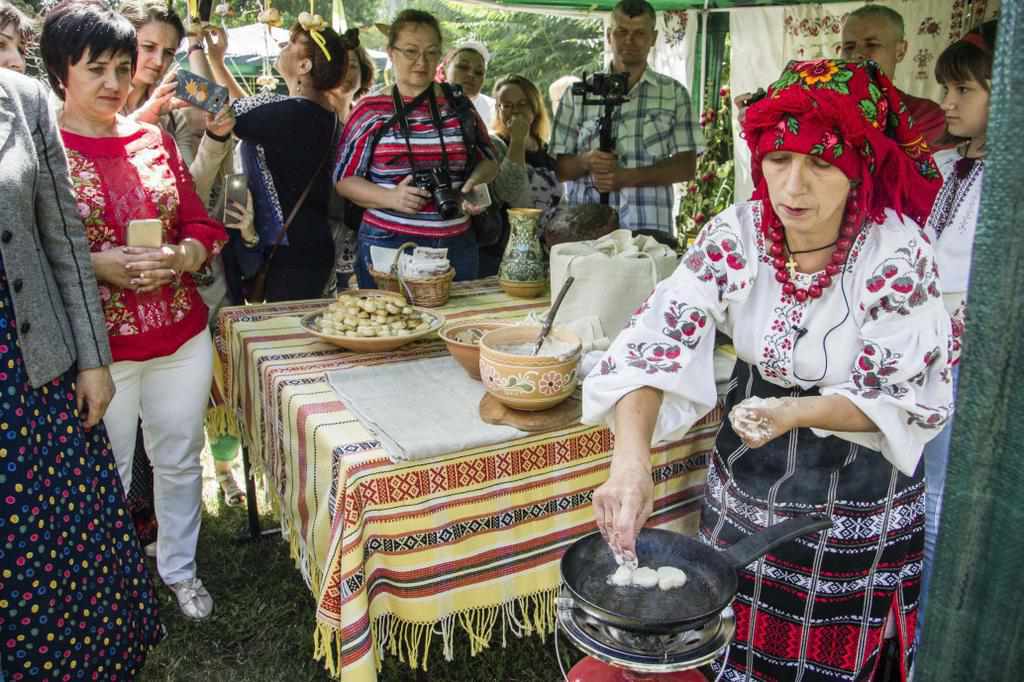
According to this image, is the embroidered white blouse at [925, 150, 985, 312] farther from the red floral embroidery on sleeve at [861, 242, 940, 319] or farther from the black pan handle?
the black pan handle

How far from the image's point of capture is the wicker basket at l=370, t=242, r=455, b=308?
8.87 feet

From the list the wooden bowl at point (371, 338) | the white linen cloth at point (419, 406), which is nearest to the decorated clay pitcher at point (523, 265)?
Result: the wooden bowl at point (371, 338)

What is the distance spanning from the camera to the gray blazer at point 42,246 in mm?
1765

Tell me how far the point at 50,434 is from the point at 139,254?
0.53m

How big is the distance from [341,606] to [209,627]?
1396 mm

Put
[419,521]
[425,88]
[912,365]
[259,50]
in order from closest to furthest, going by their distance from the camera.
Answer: [912,365], [419,521], [425,88], [259,50]

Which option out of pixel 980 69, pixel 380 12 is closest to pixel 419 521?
pixel 980 69

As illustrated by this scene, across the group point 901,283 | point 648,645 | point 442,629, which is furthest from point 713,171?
point 648,645

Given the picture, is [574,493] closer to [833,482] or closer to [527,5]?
[833,482]

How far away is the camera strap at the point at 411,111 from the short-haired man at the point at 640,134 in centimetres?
122

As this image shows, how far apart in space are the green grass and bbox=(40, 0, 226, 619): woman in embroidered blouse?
274 millimetres

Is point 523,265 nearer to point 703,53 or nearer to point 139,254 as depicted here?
point 139,254

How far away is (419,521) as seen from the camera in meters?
1.69

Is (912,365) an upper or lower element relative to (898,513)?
upper
